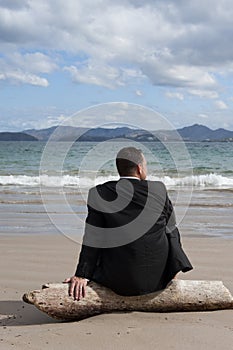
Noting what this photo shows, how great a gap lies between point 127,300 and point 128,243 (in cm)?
52

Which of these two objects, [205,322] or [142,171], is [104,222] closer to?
[142,171]

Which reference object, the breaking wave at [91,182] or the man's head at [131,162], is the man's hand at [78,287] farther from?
the breaking wave at [91,182]

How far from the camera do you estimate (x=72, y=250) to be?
8.45 metres

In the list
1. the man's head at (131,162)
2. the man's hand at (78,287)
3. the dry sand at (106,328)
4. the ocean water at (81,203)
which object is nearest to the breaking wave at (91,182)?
the ocean water at (81,203)

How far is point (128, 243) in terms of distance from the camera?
4.81 metres

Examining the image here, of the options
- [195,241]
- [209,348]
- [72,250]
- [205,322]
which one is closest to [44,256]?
[72,250]

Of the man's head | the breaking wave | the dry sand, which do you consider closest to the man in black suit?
the man's head

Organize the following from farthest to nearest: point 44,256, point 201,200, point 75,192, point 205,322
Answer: point 75,192, point 201,200, point 44,256, point 205,322

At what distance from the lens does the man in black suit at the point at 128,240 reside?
4.81m

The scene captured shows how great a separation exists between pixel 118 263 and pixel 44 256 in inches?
127

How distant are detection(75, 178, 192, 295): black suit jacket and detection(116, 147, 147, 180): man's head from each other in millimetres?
79

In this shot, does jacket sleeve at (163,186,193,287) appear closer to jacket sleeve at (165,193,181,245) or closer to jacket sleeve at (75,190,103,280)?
jacket sleeve at (165,193,181,245)

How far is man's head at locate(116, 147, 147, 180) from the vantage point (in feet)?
15.8

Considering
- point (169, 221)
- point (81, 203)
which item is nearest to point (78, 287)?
point (169, 221)
